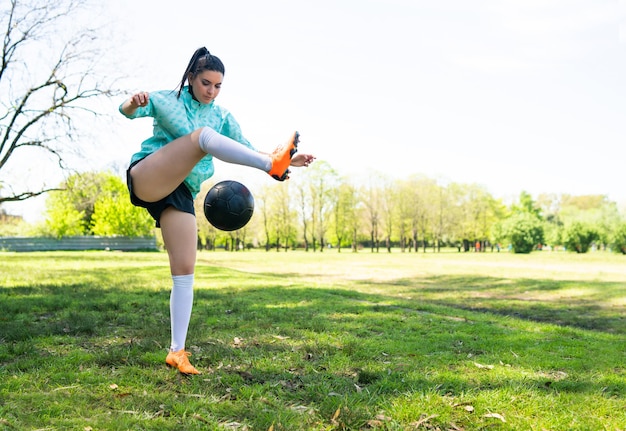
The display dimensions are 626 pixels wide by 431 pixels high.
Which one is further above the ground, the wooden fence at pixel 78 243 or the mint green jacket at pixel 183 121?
the mint green jacket at pixel 183 121

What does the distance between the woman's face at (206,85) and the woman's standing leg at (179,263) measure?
3.21ft

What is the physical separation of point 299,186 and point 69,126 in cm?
4077

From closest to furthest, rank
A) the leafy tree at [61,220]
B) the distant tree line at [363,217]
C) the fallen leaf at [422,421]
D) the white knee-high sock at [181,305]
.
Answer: the fallen leaf at [422,421]
the white knee-high sock at [181,305]
the leafy tree at [61,220]
the distant tree line at [363,217]

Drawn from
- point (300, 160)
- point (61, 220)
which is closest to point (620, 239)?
point (300, 160)

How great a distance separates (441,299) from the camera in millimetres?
12031

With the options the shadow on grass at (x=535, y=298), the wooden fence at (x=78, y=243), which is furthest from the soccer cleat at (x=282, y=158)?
the wooden fence at (x=78, y=243)

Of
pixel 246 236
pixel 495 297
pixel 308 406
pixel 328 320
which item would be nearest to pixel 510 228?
pixel 246 236

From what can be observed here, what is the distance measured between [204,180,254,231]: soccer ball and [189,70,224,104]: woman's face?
837mm

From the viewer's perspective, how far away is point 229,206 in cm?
432

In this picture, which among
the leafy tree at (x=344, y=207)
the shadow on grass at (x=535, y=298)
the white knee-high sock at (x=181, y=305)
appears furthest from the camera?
the leafy tree at (x=344, y=207)

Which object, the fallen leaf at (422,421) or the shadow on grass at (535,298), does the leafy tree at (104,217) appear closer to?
the shadow on grass at (535,298)

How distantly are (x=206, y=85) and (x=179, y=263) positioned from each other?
4.95 feet

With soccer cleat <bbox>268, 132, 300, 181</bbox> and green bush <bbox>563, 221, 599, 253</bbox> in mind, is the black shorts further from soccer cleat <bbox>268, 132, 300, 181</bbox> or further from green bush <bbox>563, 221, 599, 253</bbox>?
green bush <bbox>563, 221, 599, 253</bbox>

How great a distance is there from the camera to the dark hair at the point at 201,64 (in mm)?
3902
